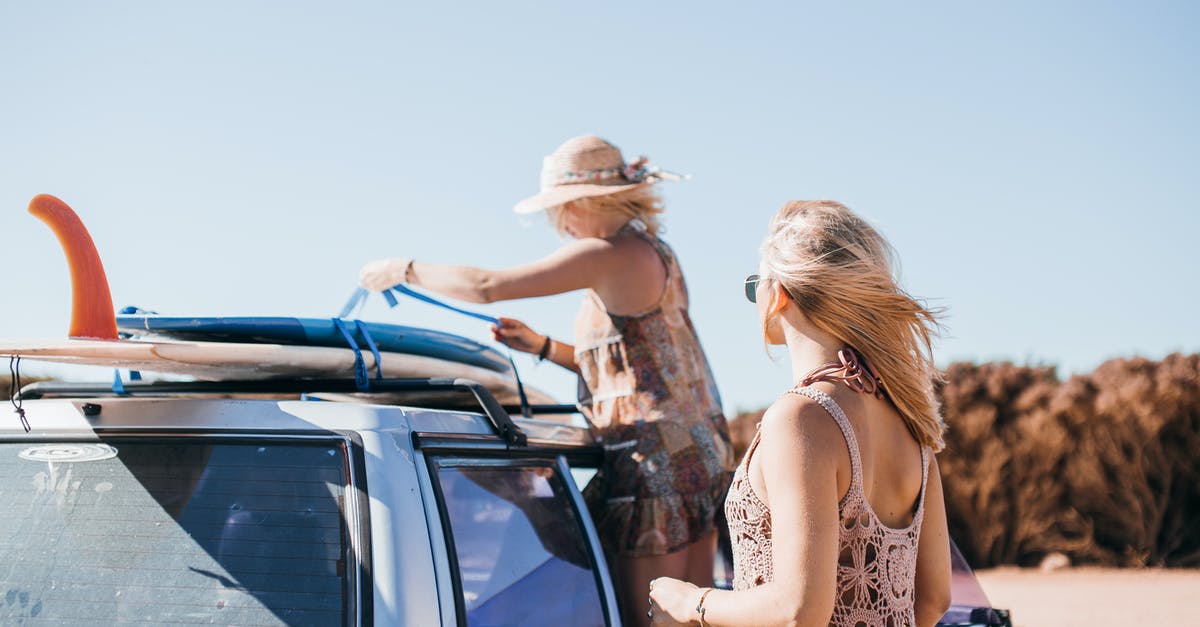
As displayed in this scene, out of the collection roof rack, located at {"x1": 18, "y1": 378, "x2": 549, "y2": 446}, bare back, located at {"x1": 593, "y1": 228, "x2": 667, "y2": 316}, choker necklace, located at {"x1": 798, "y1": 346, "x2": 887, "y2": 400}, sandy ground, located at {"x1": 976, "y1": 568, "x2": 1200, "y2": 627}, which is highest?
bare back, located at {"x1": 593, "y1": 228, "x2": 667, "y2": 316}

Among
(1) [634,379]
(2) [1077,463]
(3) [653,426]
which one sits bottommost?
(2) [1077,463]

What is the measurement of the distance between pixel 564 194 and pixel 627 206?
21 centimetres

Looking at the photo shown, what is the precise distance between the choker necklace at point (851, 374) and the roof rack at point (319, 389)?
89cm

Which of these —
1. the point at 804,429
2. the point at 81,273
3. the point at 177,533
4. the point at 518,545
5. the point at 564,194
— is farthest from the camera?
the point at 564,194

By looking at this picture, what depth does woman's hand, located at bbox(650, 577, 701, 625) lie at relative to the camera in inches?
80.7

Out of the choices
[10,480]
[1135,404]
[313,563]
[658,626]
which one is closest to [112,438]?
[10,480]

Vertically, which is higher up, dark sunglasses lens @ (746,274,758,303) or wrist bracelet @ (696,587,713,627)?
dark sunglasses lens @ (746,274,758,303)

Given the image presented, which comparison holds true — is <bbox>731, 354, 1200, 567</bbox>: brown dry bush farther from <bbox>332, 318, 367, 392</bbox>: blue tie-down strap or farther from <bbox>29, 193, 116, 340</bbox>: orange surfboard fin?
<bbox>29, 193, 116, 340</bbox>: orange surfboard fin

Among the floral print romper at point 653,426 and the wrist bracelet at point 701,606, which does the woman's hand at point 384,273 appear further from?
the wrist bracelet at point 701,606

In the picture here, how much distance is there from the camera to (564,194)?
364cm

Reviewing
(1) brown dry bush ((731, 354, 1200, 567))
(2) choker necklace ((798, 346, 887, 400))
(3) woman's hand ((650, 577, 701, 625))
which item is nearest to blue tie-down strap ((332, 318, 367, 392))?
(3) woman's hand ((650, 577, 701, 625))

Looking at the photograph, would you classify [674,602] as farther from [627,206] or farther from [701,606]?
[627,206]

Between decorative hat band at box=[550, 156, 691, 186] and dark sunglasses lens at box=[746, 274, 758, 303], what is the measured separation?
1489 mm

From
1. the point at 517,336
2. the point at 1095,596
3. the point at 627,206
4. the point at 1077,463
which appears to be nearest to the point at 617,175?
the point at 627,206
